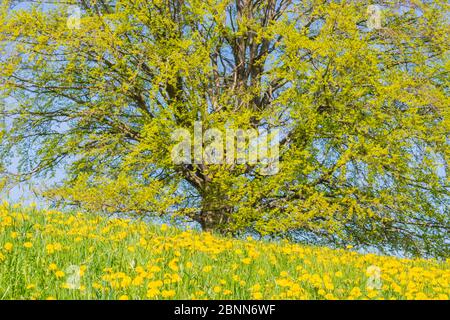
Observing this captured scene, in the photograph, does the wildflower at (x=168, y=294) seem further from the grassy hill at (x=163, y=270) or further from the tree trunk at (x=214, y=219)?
the tree trunk at (x=214, y=219)

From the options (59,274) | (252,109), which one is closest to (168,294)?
(59,274)

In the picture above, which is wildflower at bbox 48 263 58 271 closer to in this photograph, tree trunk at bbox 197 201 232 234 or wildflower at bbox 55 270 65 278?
wildflower at bbox 55 270 65 278

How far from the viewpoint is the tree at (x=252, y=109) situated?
11.5 meters

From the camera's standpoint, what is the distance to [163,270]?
492 centimetres

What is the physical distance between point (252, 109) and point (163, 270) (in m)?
7.60

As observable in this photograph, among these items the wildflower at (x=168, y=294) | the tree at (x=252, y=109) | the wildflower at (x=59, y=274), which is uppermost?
the tree at (x=252, y=109)

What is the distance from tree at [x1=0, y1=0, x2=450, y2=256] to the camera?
11.5 metres

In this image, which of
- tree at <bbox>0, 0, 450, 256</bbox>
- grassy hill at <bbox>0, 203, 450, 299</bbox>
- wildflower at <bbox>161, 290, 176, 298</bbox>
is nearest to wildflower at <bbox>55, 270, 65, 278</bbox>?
grassy hill at <bbox>0, 203, 450, 299</bbox>

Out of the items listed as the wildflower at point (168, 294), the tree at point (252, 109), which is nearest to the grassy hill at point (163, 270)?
the wildflower at point (168, 294)

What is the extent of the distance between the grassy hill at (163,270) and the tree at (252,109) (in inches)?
189

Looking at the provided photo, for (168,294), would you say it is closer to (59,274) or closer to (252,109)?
(59,274)

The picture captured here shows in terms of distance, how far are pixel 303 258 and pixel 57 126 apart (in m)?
10.1

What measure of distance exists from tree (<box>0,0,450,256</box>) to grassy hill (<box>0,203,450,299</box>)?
15.8 feet

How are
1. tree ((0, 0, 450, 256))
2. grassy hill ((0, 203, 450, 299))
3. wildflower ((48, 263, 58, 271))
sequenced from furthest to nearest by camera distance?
tree ((0, 0, 450, 256)) < wildflower ((48, 263, 58, 271)) < grassy hill ((0, 203, 450, 299))
